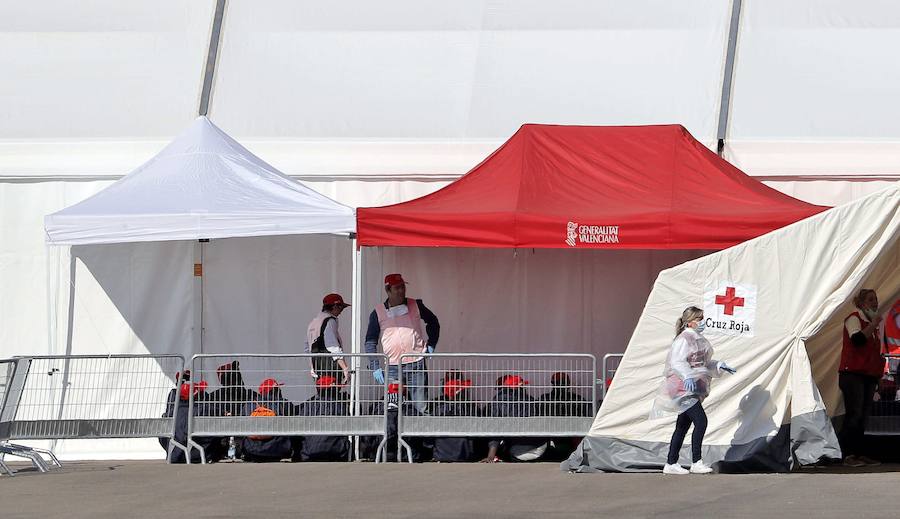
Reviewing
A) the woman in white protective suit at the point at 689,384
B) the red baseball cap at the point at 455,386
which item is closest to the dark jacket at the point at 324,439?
the red baseball cap at the point at 455,386

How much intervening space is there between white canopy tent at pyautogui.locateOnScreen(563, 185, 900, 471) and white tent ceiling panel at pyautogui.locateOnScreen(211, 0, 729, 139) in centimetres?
474

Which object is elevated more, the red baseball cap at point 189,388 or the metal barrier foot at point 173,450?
the red baseball cap at point 189,388

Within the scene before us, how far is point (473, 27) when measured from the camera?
60.4 feet

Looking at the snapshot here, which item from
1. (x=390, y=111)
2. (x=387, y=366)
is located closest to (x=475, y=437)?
(x=387, y=366)

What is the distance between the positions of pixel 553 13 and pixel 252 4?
3.86 metres

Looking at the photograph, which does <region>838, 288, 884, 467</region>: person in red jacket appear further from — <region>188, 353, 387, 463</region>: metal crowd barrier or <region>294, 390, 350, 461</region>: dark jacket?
<region>294, 390, 350, 461</region>: dark jacket

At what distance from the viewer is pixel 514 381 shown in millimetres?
13875

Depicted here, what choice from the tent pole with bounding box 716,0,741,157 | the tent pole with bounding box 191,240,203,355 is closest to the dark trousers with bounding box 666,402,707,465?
the tent pole with bounding box 716,0,741,157

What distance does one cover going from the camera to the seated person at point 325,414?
548 inches

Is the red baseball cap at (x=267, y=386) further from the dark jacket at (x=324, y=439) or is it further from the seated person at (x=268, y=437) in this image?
the dark jacket at (x=324, y=439)

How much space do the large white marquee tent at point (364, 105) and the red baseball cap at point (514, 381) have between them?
7.19ft

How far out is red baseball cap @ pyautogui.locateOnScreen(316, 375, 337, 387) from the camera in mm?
13969

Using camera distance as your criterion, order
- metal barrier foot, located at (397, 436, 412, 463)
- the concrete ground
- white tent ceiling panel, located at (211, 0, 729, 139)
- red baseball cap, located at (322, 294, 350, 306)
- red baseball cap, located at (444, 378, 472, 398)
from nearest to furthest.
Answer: the concrete ground < metal barrier foot, located at (397, 436, 412, 463) < red baseball cap, located at (444, 378, 472, 398) < red baseball cap, located at (322, 294, 350, 306) < white tent ceiling panel, located at (211, 0, 729, 139)

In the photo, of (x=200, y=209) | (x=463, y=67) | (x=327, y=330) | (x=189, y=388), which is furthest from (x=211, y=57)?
(x=189, y=388)
